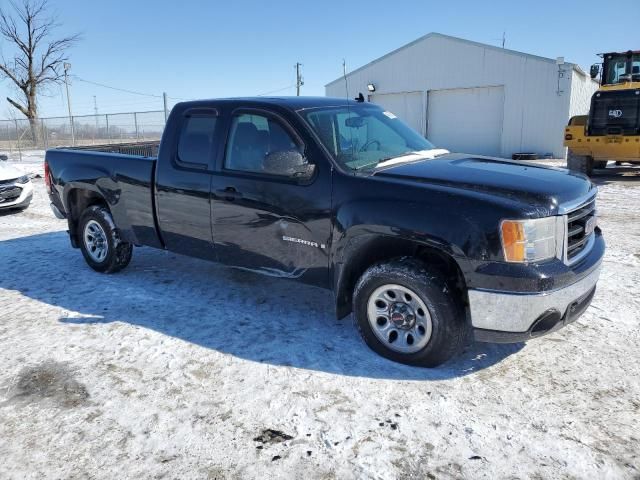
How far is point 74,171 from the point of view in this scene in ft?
18.6

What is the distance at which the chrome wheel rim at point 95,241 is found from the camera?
568 cm

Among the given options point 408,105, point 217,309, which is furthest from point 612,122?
point 217,309

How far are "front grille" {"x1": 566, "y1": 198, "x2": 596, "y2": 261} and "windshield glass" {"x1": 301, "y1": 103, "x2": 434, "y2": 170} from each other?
1421mm

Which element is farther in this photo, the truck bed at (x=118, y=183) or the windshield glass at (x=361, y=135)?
the truck bed at (x=118, y=183)

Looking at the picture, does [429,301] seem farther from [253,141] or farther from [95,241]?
[95,241]

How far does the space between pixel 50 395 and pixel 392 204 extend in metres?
2.56

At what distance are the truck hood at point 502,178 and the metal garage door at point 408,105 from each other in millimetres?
19347

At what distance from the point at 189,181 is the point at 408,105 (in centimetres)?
2048

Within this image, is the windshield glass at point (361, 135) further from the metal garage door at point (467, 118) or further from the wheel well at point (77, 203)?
the metal garage door at point (467, 118)

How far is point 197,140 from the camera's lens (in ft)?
15.0

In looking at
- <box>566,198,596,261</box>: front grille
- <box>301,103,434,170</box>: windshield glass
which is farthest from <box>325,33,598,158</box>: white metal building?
<box>566,198,596,261</box>: front grille

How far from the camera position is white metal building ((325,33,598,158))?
65.3 feet

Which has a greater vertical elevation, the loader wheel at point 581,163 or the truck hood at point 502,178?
the truck hood at point 502,178

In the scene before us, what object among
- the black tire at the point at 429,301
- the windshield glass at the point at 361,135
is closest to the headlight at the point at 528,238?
the black tire at the point at 429,301
